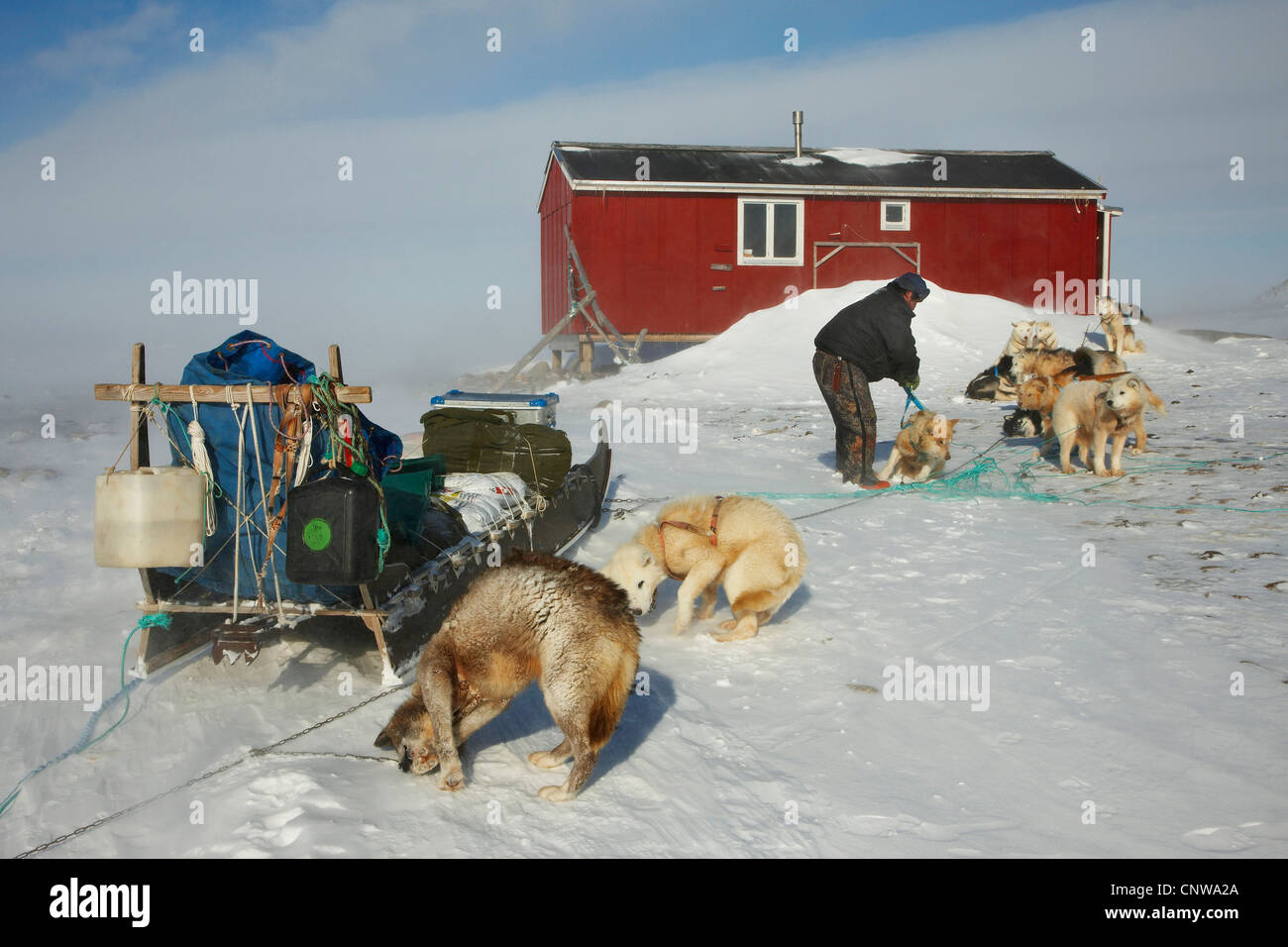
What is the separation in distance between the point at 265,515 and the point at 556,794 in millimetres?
2069

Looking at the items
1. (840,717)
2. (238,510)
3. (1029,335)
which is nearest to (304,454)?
(238,510)

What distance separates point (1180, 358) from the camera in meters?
17.2

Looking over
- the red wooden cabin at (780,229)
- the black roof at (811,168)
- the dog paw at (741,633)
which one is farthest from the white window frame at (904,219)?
the dog paw at (741,633)

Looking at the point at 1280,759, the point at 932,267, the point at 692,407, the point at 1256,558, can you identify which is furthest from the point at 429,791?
the point at 932,267

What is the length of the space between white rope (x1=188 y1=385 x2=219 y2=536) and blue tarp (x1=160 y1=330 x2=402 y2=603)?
0.17 feet

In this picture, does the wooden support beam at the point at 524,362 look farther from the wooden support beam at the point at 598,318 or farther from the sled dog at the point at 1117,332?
the sled dog at the point at 1117,332

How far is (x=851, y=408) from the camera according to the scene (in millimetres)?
8922

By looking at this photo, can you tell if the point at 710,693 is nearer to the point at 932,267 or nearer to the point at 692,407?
the point at 692,407

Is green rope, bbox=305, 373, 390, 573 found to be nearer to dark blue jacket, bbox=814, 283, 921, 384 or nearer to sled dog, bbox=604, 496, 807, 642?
sled dog, bbox=604, 496, 807, 642

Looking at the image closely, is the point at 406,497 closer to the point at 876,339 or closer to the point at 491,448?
the point at 491,448

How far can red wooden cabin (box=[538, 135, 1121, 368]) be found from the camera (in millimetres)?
22000

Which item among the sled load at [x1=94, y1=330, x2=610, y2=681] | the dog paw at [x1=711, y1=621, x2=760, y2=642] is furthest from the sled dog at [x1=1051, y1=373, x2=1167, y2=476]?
the sled load at [x1=94, y1=330, x2=610, y2=681]

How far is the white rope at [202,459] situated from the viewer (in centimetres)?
430

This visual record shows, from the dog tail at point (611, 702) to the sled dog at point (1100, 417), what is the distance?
22.2 ft
